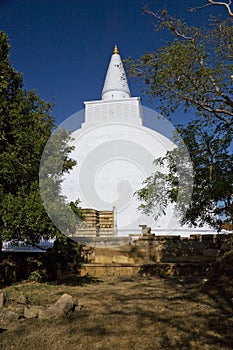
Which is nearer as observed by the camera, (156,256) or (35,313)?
(35,313)

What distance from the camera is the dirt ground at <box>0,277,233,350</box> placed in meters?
3.88

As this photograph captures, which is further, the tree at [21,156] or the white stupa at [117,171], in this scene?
the white stupa at [117,171]

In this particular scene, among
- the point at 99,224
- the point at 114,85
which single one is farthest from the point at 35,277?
the point at 114,85

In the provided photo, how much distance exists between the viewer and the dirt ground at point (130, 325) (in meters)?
3.88

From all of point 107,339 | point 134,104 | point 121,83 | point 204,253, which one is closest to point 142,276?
point 204,253

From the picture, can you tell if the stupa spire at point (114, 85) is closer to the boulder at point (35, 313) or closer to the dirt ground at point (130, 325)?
the dirt ground at point (130, 325)

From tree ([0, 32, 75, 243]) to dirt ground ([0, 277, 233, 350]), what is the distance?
1.60 meters

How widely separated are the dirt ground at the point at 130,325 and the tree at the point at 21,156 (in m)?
1.60

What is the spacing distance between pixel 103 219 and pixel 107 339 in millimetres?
11114

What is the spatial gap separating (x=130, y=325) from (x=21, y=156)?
→ 4.71 meters

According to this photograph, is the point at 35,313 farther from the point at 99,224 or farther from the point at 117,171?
the point at 117,171

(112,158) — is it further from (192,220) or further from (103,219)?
(192,220)

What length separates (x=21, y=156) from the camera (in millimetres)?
7504

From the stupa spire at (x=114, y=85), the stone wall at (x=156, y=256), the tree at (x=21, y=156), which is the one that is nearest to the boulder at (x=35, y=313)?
the tree at (x=21, y=156)
